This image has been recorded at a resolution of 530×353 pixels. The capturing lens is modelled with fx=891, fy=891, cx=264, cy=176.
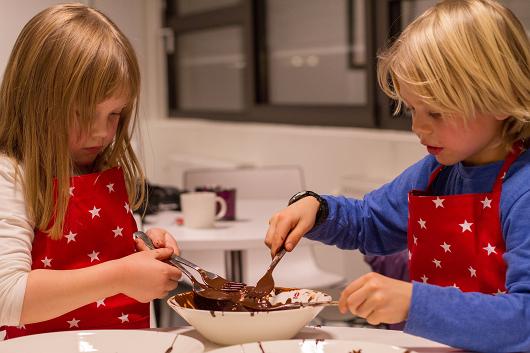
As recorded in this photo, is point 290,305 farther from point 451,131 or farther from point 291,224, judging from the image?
point 451,131

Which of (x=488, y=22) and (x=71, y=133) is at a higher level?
(x=488, y=22)

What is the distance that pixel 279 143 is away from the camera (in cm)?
412

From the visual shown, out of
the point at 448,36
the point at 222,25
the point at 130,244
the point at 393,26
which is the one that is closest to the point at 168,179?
the point at 222,25

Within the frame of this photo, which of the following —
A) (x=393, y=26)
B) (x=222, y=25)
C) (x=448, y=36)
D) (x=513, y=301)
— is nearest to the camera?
(x=513, y=301)

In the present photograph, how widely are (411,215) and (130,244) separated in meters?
0.47

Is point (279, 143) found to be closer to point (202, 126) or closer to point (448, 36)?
point (202, 126)

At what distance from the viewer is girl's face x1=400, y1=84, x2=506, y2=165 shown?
1227 millimetres

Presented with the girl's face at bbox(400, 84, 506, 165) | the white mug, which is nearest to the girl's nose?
the girl's face at bbox(400, 84, 506, 165)

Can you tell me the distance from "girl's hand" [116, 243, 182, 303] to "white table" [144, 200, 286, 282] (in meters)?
0.75

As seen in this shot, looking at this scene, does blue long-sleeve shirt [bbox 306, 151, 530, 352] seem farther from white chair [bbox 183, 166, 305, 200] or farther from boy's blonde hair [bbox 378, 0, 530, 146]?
white chair [bbox 183, 166, 305, 200]

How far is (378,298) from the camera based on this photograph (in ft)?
3.41

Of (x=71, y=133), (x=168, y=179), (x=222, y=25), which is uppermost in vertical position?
(x=222, y=25)

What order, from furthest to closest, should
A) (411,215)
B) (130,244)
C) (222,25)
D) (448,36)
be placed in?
(222,25) → (130,244) → (411,215) → (448,36)

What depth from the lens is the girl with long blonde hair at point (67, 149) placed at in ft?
4.41
